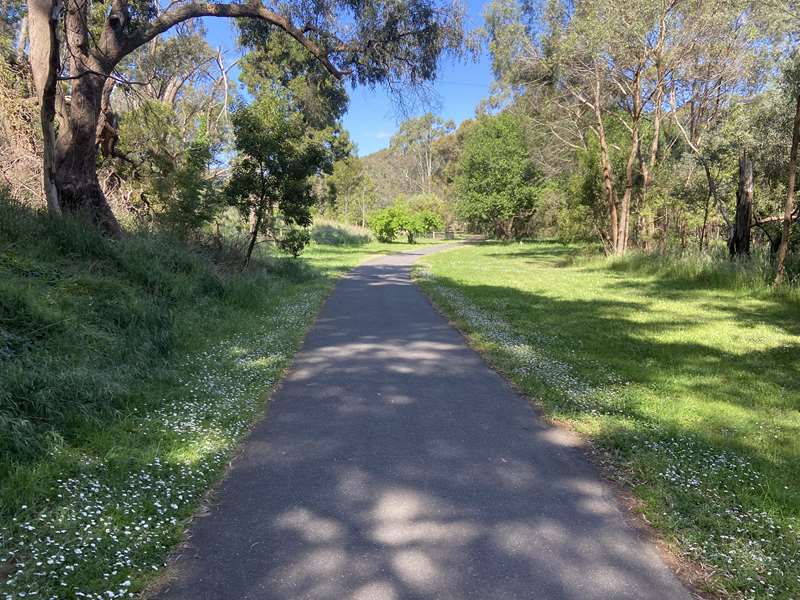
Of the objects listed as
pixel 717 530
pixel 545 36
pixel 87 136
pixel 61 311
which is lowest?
pixel 717 530

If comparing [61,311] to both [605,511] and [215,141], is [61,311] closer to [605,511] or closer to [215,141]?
[605,511]

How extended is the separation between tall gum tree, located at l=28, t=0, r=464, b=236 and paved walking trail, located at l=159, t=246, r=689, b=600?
6805 mm

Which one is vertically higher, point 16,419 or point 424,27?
point 424,27

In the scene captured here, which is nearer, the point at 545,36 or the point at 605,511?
the point at 605,511

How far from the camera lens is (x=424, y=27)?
12.2m

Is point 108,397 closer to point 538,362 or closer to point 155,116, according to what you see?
point 538,362

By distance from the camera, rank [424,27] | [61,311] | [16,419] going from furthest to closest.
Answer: [424,27], [61,311], [16,419]

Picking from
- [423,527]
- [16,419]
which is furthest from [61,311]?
[423,527]

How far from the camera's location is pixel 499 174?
150ft

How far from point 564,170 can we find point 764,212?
1866 centimetres

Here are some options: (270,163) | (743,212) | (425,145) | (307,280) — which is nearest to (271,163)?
(270,163)

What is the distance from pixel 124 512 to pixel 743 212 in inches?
755

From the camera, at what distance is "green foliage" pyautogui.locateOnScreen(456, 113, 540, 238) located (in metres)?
45.8

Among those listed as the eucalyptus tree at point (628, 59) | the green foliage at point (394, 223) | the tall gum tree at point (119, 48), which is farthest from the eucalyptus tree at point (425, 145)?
the tall gum tree at point (119, 48)
